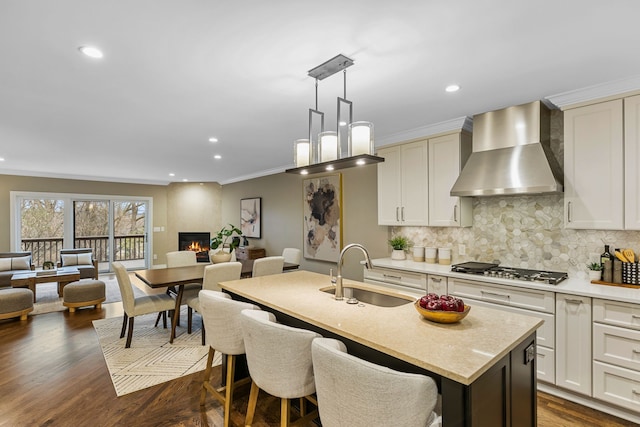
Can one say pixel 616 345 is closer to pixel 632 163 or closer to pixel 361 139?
pixel 632 163

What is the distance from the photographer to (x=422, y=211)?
3791mm

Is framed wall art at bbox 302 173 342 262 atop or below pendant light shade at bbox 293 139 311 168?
below

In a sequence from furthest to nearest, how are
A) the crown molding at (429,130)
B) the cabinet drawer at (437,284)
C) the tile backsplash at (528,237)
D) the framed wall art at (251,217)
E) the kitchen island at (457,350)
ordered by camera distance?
the framed wall art at (251,217)
the crown molding at (429,130)
the cabinet drawer at (437,284)
the tile backsplash at (528,237)
the kitchen island at (457,350)

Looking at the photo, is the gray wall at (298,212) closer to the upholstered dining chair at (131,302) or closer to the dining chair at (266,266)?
the dining chair at (266,266)

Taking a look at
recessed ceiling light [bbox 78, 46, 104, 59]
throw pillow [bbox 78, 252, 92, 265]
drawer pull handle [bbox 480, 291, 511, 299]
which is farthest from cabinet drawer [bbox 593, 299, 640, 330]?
throw pillow [bbox 78, 252, 92, 265]

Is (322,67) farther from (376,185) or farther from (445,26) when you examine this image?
(376,185)

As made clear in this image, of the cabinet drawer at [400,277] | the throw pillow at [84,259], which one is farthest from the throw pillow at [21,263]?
the cabinet drawer at [400,277]

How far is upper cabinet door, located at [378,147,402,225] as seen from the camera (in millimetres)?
4043

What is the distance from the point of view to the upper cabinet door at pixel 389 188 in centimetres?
404

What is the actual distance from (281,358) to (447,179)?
276cm

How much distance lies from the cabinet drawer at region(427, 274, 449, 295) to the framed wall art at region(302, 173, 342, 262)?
1.90 metres

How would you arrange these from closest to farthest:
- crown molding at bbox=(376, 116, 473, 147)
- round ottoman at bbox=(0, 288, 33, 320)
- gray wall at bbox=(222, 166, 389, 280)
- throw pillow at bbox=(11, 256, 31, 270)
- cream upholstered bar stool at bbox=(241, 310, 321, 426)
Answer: cream upholstered bar stool at bbox=(241, 310, 321, 426) → crown molding at bbox=(376, 116, 473, 147) → round ottoman at bbox=(0, 288, 33, 320) → gray wall at bbox=(222, 166, 389, 280) → throw pillow at bbox=(11, 256, 31, 270)

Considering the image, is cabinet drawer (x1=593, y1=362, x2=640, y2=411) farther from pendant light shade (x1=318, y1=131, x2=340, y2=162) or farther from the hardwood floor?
pendant light shade (x1=318, y1=131, x2=340, y2=162)

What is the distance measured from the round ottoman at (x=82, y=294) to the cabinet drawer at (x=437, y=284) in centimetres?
496
